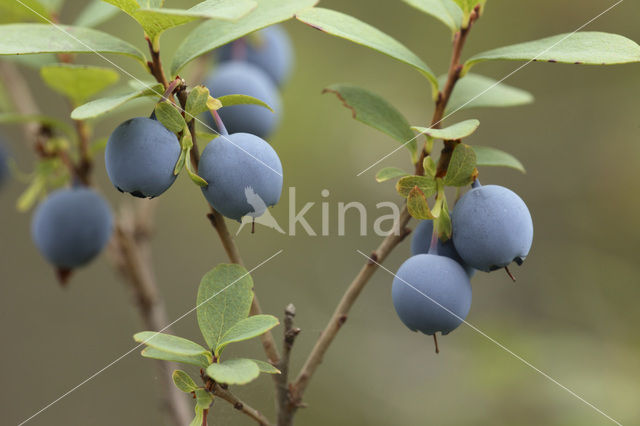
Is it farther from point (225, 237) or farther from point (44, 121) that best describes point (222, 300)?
point (44, 121)

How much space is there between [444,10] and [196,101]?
357 millimetres

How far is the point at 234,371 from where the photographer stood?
611 mm

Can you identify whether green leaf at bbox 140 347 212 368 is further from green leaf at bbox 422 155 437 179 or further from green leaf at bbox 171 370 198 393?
green leaf at bbox 422 155 437 179

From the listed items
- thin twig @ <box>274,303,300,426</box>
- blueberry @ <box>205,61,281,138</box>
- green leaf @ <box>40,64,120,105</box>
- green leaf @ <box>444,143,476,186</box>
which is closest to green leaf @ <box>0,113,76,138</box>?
green leaf @ <box>40,64,120,105</box>

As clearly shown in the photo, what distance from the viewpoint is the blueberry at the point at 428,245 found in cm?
74

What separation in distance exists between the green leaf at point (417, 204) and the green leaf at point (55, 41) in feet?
1.04

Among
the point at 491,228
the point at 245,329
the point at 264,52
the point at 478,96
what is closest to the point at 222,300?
the point at 245,329

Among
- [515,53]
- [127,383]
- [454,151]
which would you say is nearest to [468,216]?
[454,151]

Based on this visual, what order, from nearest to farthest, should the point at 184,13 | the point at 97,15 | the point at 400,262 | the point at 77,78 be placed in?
the point at 184,13 < the point at 77,78 < the point at 97,15 < the point at 400,262

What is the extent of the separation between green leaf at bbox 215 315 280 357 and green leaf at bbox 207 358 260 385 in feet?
0.07

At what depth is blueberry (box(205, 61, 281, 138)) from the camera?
3.52ft

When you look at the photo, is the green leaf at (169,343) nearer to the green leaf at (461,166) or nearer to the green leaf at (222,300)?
the green leaf at (222,300)

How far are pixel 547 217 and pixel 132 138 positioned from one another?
1.72m

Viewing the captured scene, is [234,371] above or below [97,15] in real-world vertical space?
below
